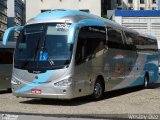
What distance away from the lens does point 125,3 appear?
12388 cm

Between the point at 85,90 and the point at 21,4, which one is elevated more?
the point at 85,90

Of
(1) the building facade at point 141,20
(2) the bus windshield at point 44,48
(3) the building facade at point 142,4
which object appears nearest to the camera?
(2) the bus windshield at point 44,48

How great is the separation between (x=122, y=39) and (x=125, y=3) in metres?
106

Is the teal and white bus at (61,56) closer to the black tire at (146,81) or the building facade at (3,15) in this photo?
the black tire at (146,81)

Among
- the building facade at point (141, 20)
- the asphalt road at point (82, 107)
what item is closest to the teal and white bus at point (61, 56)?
the asphalt road at point (82, 107)

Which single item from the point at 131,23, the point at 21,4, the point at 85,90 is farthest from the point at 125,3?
the point at 85,90

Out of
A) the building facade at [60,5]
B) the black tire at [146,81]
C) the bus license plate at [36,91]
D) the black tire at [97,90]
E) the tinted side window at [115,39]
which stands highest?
the tinted side window at [115,39]

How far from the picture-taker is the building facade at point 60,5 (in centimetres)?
7031

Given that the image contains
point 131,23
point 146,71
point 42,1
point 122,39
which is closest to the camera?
point 122,39

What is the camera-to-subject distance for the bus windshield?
14.8m

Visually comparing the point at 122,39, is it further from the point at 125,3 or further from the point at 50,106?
the point at 125,3

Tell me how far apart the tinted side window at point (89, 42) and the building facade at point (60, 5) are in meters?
53.3

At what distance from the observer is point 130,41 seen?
21.0m

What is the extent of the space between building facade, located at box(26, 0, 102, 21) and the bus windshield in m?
55.0
